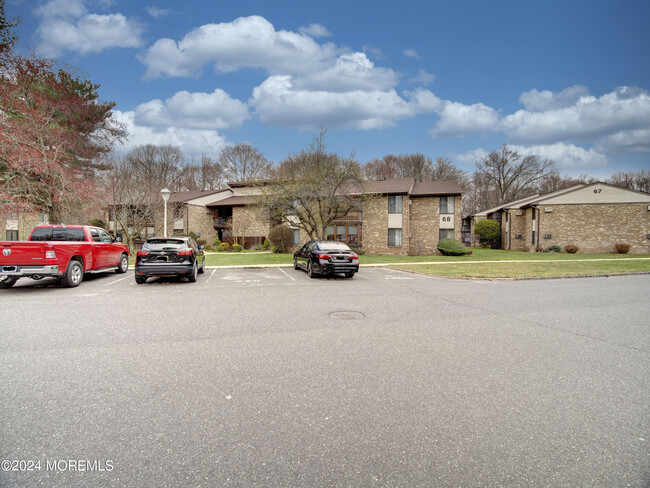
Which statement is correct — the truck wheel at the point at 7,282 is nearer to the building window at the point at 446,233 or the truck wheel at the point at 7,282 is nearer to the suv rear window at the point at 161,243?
the suv rear window at the point at 161,243

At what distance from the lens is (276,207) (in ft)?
77.8

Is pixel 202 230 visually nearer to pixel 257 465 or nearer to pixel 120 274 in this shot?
pixel 120 274

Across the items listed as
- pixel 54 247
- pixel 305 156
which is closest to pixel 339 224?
pixel 305 156

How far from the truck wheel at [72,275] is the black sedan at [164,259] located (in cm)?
174

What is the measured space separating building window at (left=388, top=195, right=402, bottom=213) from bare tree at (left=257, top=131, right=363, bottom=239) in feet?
19.4

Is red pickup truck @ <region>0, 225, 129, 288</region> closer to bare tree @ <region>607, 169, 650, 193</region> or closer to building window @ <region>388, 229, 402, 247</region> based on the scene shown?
building window @ <region>388, 229, 402, 247</region>

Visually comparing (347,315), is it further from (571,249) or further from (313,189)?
(571,249)

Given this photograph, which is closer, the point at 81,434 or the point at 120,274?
the point at 81,434

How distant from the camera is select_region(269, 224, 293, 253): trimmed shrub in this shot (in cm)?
3175

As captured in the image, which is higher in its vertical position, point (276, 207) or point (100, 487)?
point (276, 207)

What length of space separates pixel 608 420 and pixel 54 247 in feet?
42.6

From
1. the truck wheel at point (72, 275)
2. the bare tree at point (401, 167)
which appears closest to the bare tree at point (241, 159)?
the bare tree at point (401, 167)

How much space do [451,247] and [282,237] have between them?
1519 cm

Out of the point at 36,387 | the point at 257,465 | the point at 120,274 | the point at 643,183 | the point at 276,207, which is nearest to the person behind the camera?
the point at 257,465
